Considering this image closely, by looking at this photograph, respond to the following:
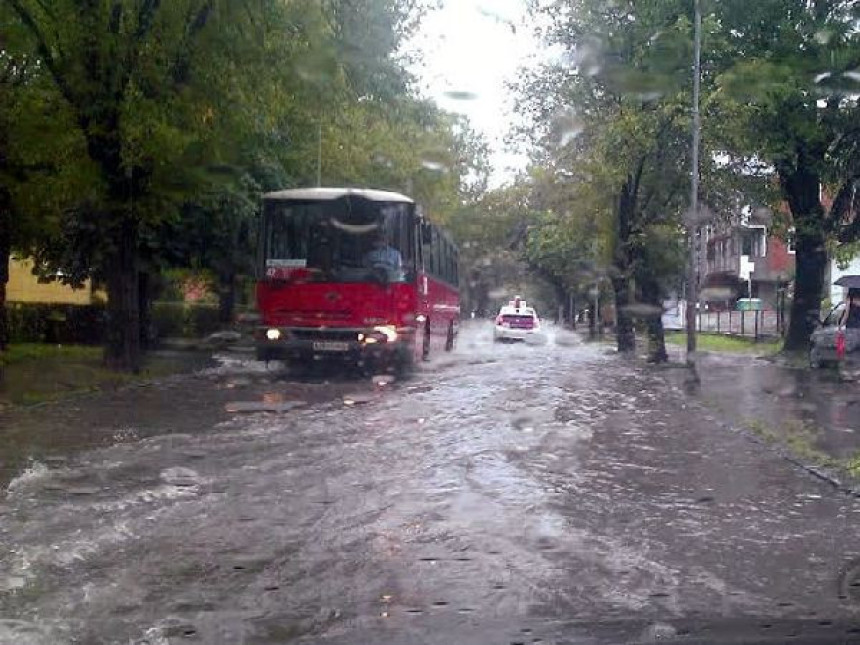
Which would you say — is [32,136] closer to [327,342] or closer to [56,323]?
[327,342]

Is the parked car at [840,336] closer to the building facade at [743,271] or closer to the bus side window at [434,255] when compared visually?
the bus side window at [434,255]

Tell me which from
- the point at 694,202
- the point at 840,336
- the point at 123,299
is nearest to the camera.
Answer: the point at 123,299

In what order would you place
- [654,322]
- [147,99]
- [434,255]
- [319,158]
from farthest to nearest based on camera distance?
[654,322] < [319,158] < [434,255] < [147,99]

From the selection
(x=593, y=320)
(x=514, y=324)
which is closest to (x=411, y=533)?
(x=514, y=324)

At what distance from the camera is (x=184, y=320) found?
34375 mm

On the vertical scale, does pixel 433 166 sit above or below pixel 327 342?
above

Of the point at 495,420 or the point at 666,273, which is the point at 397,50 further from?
the point at 495,420

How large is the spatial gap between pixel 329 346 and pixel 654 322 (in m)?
13.6

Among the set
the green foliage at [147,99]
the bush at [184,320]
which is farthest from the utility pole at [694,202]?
the bush at [184,320]

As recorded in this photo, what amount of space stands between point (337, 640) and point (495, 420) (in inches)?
342

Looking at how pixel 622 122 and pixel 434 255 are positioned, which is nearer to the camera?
pixel 434 255

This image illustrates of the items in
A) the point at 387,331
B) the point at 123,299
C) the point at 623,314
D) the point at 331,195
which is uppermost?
the point at 331,195

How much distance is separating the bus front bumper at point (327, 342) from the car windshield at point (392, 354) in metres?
0.06

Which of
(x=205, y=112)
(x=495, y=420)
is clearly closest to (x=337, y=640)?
(x=495, y=420)
